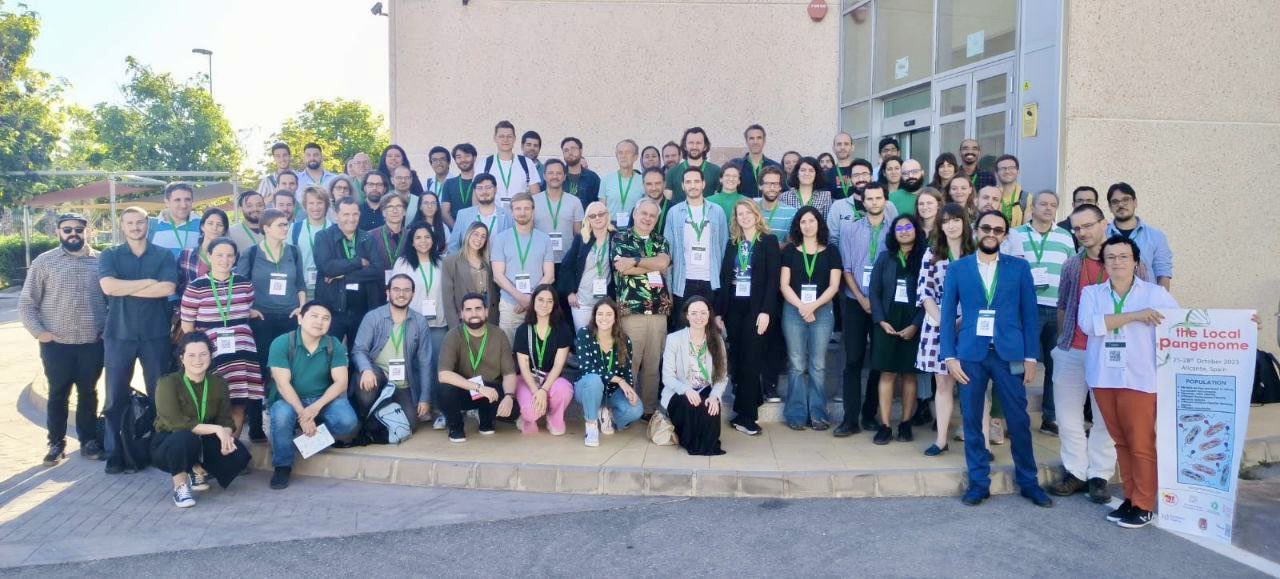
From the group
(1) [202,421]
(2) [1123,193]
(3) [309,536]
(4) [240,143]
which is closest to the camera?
(3) [309,536]

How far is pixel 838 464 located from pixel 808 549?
4.25 feet

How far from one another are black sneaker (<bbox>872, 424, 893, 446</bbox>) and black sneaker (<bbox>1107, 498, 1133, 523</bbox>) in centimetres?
161

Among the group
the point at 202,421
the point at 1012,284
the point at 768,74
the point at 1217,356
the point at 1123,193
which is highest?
the point at 768,74

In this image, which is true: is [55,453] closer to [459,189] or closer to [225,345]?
[225,345]

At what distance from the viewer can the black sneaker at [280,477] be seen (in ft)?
18.5

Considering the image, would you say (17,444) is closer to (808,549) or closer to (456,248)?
(456,248)

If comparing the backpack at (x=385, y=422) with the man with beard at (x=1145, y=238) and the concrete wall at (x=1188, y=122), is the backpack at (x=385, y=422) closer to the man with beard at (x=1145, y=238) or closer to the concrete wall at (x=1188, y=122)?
the man with beard at (x=1145, y=238)

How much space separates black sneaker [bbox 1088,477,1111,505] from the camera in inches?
200

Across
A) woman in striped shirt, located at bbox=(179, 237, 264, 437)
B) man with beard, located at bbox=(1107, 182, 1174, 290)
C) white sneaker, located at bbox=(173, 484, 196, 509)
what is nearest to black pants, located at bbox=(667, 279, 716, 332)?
man with beard, located at bbox=(1107, 182, 1174, 290)

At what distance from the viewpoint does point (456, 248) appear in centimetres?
732

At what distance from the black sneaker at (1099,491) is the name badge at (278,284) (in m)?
5.90

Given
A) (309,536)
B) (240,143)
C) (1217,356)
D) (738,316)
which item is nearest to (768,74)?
(738,316)

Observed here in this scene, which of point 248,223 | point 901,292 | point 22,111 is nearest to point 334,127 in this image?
point 22,111

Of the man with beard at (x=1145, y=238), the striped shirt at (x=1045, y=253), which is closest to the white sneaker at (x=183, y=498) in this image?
the striped shirt at (x=1045, y=253)
